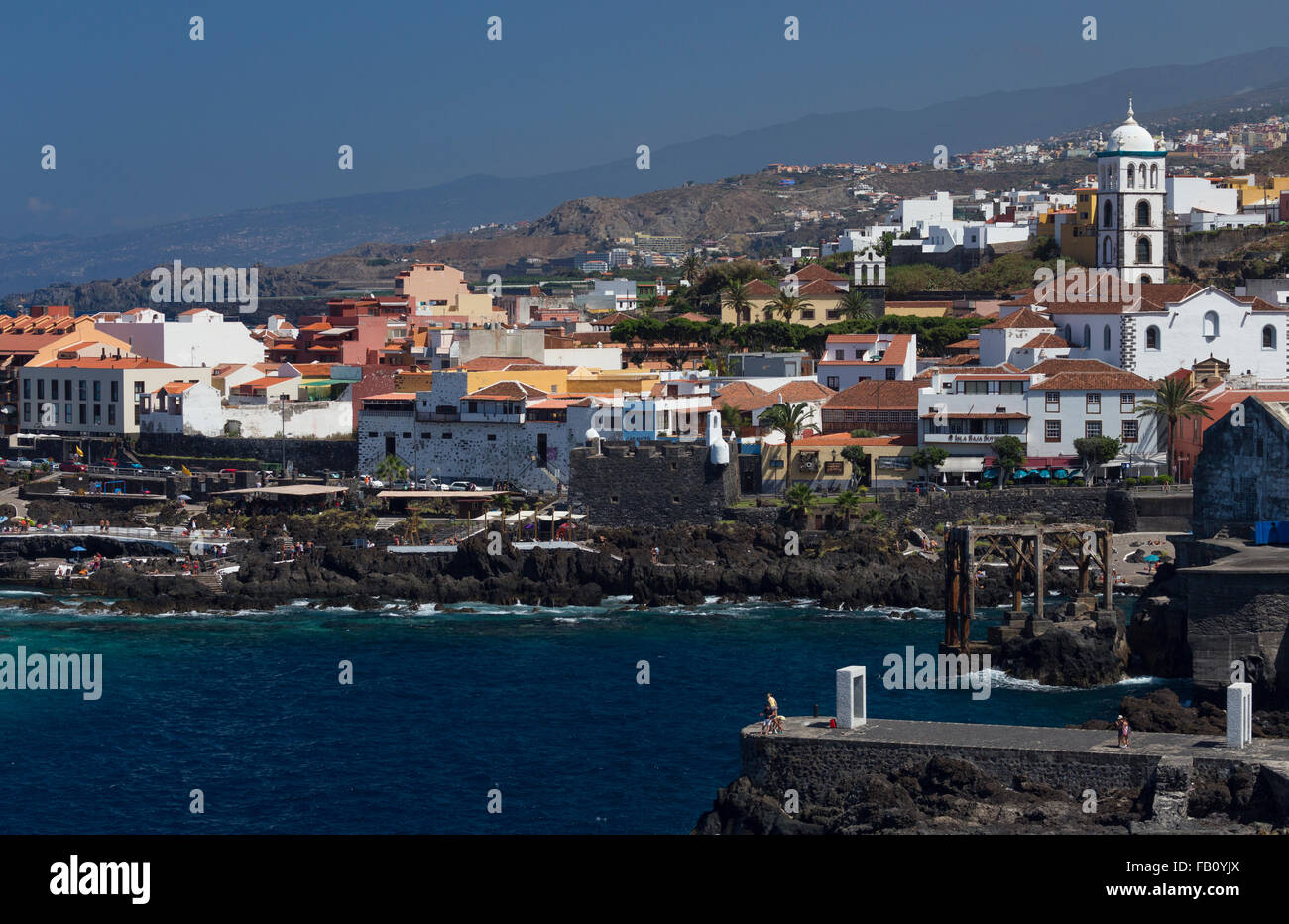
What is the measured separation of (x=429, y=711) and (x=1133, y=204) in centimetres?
4504

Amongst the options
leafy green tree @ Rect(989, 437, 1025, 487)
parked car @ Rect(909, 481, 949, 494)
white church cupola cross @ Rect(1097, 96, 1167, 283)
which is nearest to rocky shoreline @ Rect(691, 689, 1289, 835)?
parked car @ Rect(909, 481, 949, 494)

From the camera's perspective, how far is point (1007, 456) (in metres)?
55.3

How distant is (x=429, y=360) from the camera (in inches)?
2837

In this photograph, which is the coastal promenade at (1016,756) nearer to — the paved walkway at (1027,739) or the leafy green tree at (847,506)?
the paved walkway at (1027,739)

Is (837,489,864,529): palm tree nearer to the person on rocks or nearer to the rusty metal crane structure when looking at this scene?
the rusty metal crane structure

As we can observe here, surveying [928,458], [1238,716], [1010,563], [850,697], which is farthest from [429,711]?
[928,458]

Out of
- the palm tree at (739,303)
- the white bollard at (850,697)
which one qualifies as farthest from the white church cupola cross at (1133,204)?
the white bollard at (850,697)

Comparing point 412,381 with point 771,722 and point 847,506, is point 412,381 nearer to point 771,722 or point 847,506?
point 847,506

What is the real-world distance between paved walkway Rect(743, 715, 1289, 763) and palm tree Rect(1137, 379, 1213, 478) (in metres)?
29.8

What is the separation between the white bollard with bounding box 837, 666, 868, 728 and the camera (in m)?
26.0

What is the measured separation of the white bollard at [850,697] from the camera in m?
26.0

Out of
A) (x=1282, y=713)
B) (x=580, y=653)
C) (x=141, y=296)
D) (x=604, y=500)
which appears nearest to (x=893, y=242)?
(x=604, y=500)

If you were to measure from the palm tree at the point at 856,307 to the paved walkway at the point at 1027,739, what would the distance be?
48.5 m

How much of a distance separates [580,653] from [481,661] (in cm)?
218
